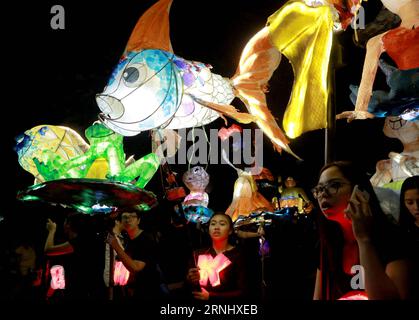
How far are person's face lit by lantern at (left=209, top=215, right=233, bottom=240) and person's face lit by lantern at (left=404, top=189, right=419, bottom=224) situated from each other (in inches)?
82.4


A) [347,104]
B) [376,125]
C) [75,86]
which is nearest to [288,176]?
[376,125]

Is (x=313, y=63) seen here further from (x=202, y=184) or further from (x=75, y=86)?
(x=202, y=184)

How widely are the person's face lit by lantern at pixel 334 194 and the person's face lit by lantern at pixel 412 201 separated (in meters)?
0.45

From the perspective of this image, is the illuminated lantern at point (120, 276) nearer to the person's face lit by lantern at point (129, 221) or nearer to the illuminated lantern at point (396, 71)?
the person's face lit by lantern at point (129, 221)

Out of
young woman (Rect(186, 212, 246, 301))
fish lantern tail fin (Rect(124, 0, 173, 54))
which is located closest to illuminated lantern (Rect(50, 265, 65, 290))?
young woman (Rect(186, 212, 246, 301))

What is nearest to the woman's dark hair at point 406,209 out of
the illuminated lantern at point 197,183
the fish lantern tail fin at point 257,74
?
the fish lantern tail fin at point 257,74

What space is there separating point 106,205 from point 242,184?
11.5 feet

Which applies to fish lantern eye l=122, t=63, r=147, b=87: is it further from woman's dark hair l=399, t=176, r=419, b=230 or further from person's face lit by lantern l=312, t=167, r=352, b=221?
woman's dark hair l=399, t=176, r=419, b=230

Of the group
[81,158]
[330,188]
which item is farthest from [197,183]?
[330,188]

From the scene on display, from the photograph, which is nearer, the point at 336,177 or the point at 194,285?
the point at 336,177

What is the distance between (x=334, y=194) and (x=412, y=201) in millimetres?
566

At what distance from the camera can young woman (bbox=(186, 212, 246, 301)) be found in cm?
441

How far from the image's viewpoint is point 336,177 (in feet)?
9.58

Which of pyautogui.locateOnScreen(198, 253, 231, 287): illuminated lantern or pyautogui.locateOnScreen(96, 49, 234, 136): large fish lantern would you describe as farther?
pyautogui.locateOnScreen(198, 253, 231, 287): illuminated lantern
